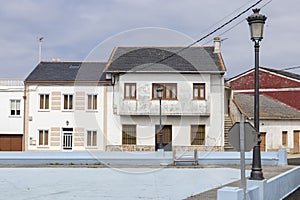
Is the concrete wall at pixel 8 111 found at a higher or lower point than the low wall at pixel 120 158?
higher

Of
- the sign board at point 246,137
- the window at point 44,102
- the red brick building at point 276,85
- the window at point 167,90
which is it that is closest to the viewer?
the sign board at point 246,137

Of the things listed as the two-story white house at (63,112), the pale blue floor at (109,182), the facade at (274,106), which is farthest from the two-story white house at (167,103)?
the pale blue floor at (109,182)

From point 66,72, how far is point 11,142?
6.62m

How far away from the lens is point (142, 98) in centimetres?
A: 3173

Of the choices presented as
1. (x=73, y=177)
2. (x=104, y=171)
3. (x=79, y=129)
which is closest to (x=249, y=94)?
(x=79, y=129)

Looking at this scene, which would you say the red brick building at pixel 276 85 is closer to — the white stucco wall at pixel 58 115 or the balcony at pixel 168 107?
the balcony at pixel 168 107

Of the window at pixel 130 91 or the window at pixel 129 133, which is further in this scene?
the window at pixel 129 133

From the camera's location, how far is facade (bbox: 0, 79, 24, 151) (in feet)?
110

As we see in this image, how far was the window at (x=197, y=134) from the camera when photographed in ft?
106

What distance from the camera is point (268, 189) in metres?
10.3

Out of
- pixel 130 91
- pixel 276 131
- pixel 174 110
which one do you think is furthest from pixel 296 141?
pixel 130 91

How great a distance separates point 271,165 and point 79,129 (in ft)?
50.2

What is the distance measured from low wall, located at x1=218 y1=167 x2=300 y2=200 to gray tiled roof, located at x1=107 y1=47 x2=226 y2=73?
58.8 ft

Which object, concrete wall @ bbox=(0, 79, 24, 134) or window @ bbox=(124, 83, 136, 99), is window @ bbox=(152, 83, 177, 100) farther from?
concrete wall @ bbox=(0, 79, 24, 134)
